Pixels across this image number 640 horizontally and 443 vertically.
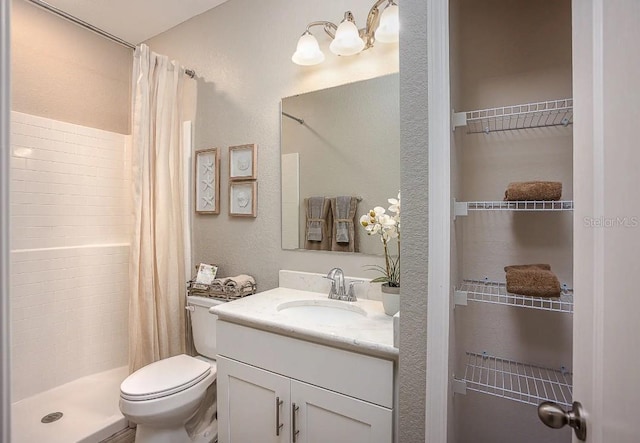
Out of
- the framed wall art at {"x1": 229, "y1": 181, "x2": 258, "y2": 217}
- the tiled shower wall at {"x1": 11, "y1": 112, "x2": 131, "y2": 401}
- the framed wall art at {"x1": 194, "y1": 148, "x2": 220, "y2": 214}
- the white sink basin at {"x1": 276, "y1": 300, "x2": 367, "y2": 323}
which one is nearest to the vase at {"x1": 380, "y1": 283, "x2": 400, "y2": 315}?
the white sink basin at {"x1": 276, "y1": 300, "x2": 367, "y2": 323}

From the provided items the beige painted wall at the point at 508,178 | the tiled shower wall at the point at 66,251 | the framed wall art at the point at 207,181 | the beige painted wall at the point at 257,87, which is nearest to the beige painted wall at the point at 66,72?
the tiled shower wall at the point at 66,251

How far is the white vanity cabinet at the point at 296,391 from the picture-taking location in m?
1.17

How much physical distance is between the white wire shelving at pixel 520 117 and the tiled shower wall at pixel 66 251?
242 cm

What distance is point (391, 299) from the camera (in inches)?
57.0

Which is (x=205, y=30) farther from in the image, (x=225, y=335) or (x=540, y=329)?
(x=540, y=329)

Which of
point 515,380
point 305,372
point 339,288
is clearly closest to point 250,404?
point 305,372

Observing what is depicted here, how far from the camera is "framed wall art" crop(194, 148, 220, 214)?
2.29m

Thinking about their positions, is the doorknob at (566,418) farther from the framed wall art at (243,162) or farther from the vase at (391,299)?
the framed wall art at (243,162)

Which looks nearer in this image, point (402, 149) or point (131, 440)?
point (402, 149)

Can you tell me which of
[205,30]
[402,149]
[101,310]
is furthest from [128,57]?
[402,149]

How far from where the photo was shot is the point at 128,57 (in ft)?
8.53

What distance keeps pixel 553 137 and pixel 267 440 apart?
1.65m

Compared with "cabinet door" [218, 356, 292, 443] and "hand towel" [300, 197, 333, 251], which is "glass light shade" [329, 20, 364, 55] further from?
"cabinet door" [218, 356, 292, 443]

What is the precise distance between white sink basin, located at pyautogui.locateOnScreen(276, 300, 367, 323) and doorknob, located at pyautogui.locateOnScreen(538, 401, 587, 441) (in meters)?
0.96
